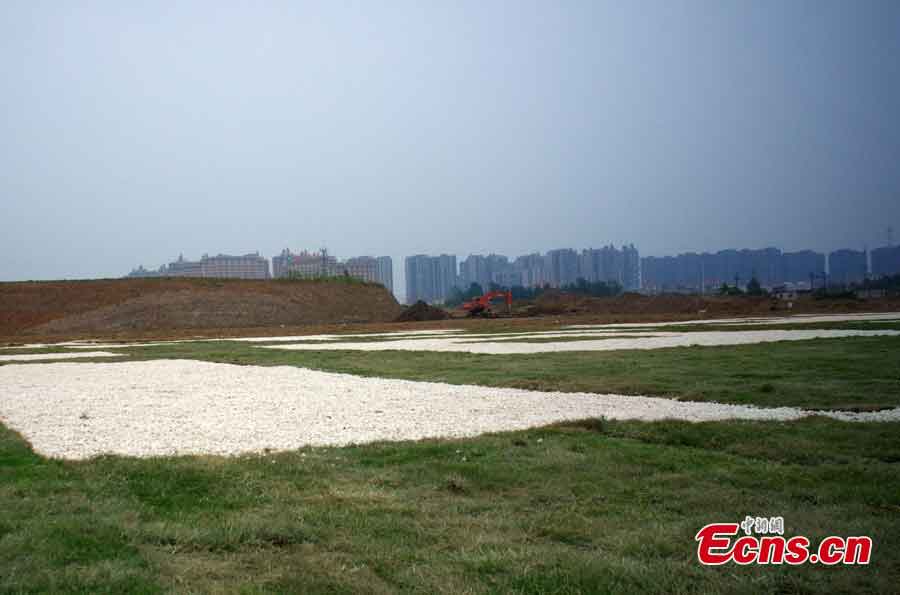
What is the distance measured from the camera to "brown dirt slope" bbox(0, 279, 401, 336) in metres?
58.2

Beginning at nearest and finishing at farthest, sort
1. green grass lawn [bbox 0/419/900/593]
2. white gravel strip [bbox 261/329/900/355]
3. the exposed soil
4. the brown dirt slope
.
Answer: green grass lawn [bbox 0/419/900/593] < white gravel strip [bbox 261/329/900/355] < the exposed soil < the brown dirt slope

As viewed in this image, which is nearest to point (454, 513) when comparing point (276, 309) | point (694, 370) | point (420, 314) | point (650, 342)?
point (694, 370)

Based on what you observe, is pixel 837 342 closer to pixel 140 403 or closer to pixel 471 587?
pixel 140 403

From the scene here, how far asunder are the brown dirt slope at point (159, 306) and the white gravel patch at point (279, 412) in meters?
42.9

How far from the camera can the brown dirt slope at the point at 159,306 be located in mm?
58156

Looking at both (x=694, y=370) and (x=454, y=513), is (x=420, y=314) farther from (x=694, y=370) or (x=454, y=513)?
(x=454, y=513)

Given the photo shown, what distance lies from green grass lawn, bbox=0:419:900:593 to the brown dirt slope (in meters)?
52.4

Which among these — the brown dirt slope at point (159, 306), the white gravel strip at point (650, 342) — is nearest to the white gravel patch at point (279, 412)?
the white gravel strip at point (650, 342)

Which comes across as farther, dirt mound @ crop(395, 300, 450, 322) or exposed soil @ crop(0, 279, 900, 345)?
dirt mound @ crop(395, 300, 450, 322)

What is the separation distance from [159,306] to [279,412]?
51.8m

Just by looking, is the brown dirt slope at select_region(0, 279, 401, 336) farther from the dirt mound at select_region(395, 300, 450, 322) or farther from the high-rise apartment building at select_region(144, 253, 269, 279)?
the high-rise apartment building at select_region(144, 253, 269, 279)

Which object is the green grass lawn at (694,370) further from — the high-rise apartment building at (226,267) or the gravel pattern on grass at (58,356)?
the high-rise apartment building at (226,267)

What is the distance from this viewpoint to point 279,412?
489 inches

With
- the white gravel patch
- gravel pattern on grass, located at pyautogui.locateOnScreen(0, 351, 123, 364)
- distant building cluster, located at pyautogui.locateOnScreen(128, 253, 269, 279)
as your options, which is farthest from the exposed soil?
distant building cluster, located at pyautogui.locateOnScreen(128, 253, 269, 279)
